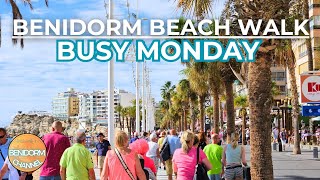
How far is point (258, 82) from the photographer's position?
10.5 meters

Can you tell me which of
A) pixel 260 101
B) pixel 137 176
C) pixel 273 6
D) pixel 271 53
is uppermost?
pixel 273 6

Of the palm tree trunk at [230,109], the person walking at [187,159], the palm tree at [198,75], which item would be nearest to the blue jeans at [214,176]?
the person walking at [187,159]

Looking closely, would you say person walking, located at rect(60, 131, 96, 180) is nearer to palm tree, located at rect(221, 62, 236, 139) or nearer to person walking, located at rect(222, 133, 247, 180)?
person walking, located at rect(222, 133, 247, 180)

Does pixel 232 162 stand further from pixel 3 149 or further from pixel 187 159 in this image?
pixel 3 149

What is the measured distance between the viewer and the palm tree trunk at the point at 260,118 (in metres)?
10.4

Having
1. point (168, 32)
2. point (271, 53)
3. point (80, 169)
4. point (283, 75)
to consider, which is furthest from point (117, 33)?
point (283, 75)

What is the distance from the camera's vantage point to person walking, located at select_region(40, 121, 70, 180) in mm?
9734

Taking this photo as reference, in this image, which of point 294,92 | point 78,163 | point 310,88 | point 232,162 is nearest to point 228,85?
point 294,92

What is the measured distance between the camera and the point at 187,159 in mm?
9055

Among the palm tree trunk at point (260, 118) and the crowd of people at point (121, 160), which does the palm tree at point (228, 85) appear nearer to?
the crowd of people at point (121, 160)

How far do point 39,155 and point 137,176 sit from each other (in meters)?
2.10

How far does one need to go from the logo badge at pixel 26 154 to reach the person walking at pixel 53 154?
0.41 meters

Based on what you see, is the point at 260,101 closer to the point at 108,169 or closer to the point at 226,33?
the point at 226,33

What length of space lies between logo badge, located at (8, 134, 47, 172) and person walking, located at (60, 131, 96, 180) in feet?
1.83
